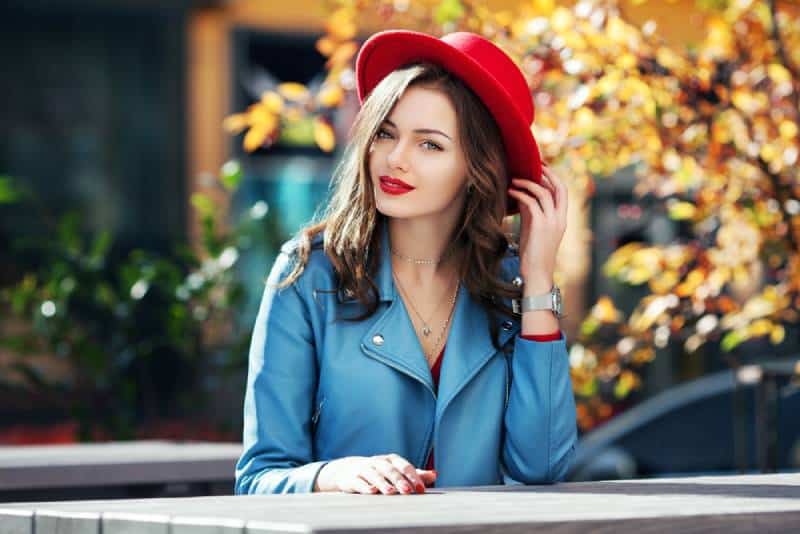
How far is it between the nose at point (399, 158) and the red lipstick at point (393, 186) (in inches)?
1.3

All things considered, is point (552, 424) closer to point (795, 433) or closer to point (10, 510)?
point (10, 510)

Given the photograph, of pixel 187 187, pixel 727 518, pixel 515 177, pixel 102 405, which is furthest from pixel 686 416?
pixel 187 187

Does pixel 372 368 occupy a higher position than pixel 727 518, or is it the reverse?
pixel 372 368

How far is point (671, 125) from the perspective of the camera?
501 centimetres

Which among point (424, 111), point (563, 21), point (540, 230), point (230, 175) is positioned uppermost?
point (563, 21)

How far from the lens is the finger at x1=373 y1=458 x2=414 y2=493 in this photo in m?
2.69

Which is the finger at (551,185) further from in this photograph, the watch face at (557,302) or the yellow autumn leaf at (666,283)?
the yellow autumn leaf at (666,283)

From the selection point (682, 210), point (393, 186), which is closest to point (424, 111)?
point (393, 186)

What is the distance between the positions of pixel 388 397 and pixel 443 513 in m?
0.97

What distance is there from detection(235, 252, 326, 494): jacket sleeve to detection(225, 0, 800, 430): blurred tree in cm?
156

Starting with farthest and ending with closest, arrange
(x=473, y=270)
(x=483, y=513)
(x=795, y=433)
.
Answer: (x=795, y=433), (x=473, y=270), (x=483, y=513)

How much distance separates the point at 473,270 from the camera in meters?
3.46

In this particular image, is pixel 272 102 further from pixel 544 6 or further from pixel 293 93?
pixel 544 6

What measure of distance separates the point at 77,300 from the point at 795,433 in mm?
3127
